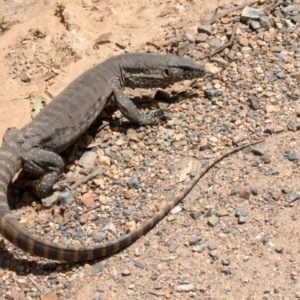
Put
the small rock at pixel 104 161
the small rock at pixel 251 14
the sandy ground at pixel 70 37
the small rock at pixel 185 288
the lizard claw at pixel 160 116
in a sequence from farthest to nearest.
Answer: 1. the small rock at pixel 251 14
2. the sandy ground at pixel 70 37
3. the lizard claw at pixel 160 116
4. the small rock at pixel 104 161
5. the small rock at pixel 185 288

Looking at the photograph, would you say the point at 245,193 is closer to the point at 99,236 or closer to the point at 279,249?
the point at 279,249

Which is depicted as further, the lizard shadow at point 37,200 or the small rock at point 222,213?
the small rock at point 222,213

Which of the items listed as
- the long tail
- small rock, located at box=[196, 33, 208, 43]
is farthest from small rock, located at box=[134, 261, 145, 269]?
small rock, located at box=[196, 33, 208, 43]

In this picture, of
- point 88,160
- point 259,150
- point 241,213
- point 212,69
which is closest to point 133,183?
point 88,160

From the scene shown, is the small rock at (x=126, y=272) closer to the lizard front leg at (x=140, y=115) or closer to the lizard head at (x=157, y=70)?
the lizard front leg at (x=140, y=115)

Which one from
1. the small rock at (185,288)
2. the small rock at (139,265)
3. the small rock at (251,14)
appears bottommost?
the small rock at (185,288)

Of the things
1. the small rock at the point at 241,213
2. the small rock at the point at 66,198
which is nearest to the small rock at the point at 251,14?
the small rock at the point at 241,213

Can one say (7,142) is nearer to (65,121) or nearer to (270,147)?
(65,121)
